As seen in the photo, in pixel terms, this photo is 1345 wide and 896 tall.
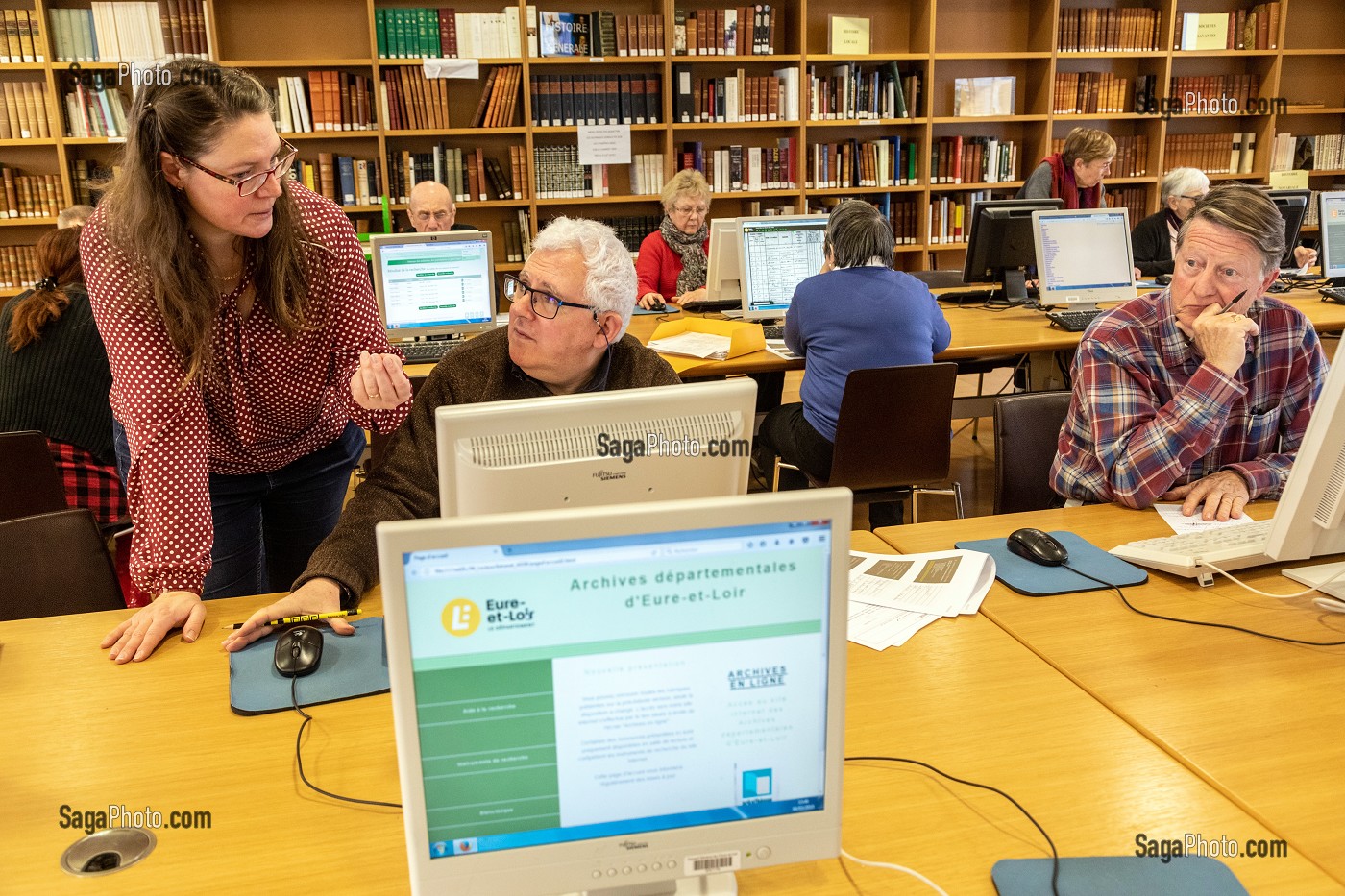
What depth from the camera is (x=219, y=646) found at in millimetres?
1554

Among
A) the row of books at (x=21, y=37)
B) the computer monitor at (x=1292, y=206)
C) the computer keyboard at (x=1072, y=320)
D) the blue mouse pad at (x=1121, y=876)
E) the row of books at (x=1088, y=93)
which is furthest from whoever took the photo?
the row of books at (x=1088, y=93)

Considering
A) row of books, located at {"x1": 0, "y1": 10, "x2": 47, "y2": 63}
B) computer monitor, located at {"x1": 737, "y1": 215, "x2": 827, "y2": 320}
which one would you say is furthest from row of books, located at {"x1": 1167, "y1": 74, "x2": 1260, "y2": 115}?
row of books, located at {"x1": 0, "y1": 10, "x2": 47, "y2": 63}

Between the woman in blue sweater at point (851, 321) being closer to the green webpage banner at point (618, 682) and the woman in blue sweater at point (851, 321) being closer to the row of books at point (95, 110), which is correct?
the green webpage banner at point (618, 682)

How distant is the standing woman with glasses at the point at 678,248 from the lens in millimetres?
4906

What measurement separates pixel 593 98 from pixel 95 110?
2.53 m

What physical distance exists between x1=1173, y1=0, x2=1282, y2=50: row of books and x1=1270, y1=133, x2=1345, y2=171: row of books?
65cm

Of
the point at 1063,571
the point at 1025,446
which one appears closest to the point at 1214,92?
the point at 1025,446

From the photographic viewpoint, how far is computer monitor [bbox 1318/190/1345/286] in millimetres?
4711

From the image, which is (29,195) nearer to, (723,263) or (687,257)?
(687,257)

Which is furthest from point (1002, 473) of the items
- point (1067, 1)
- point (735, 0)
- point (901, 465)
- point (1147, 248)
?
point (1067, 1)

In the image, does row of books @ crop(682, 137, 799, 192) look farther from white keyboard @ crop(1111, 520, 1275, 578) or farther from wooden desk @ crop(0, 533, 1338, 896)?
wooden desk @ crop(0, 533, 1338, 896)

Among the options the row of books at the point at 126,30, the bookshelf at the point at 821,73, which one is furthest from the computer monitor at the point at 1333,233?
the row of books at the point at 126,30

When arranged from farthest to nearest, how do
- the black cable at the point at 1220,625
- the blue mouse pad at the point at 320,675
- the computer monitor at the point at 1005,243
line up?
the computer monitor at the point at 1005,243 → the black cable at the point at 1220,625 → the blue mouse pad at the point at 320,675

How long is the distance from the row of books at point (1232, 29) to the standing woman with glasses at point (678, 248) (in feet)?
12.0
